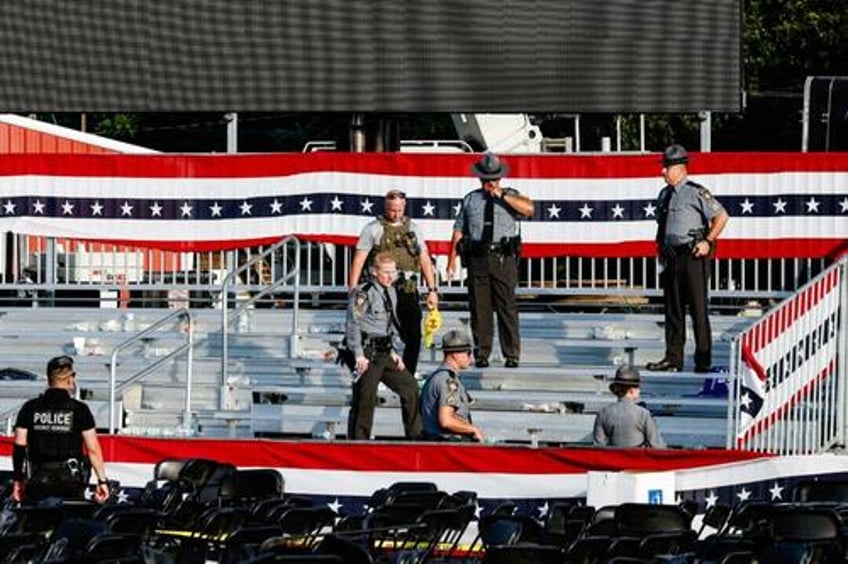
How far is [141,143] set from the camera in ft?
172

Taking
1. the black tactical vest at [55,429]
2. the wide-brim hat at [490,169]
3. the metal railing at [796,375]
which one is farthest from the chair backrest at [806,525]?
the wide-brim hat at [490,169]

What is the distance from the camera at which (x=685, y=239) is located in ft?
62.4

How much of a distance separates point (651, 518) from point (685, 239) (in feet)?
16.1

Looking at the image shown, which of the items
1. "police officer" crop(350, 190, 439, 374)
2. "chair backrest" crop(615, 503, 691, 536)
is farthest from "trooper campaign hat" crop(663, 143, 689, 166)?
"chair backrest" crop(615, 503, 691, 536)

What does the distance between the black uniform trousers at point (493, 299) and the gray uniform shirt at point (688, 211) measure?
123 centimetres

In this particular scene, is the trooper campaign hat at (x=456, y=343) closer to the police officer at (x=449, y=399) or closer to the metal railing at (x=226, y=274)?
the police officer at (x=449, y=399)

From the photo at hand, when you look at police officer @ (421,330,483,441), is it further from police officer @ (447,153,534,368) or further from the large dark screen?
the large dark screen

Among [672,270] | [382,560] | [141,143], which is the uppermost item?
[141,143]

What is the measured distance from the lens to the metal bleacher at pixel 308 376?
19.6m

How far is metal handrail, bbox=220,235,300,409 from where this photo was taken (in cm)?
2061

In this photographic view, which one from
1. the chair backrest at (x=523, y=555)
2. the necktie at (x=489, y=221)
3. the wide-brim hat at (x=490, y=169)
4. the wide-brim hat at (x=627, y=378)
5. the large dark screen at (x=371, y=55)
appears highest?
the large dark screen at (x=371, y=55)

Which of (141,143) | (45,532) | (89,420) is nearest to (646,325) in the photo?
(89,420)

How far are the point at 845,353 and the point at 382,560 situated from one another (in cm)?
561

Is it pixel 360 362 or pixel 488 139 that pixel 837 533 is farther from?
pixel 488 139
